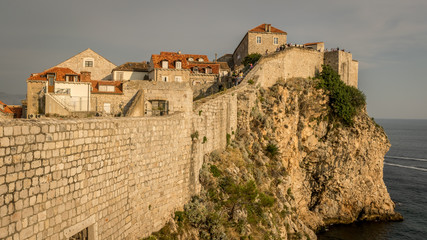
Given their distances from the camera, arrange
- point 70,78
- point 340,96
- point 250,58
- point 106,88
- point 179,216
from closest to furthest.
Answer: point 179,216, point 70,78, point 106,88, point 340,96, point 250,58

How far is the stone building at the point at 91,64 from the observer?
39.3 meters

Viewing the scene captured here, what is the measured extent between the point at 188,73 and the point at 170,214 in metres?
25.3

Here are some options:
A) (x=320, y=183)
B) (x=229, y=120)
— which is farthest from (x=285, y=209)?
(x=320, y=183)

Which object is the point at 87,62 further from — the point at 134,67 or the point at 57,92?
the point at 57,92

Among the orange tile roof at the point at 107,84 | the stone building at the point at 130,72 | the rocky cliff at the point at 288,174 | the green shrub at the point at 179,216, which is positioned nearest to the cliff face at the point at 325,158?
the rocky cliff at the point at 288,174

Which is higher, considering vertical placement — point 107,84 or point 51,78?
point 51,78

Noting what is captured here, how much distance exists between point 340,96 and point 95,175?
1375 inches

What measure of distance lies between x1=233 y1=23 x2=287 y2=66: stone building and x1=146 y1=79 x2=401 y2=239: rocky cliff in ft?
35.7

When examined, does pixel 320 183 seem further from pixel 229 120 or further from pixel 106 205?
pixel 106 205

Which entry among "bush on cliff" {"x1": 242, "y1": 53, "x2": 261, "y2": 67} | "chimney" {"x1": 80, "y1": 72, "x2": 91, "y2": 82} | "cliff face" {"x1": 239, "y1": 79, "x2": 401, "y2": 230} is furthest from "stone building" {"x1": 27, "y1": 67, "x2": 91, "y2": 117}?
"bush on cliff" {"x1": 242, "y1": 53, "x2": 261, "y2": 67}

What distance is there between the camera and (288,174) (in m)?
29.8

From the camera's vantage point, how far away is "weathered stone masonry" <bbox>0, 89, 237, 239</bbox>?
6500 millimetres

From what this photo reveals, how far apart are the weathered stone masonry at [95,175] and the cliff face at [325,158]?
1832 cm

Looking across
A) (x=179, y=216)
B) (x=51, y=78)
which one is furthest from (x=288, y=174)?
(x=51, y=78)
